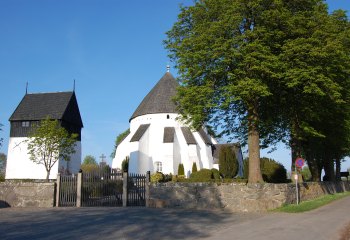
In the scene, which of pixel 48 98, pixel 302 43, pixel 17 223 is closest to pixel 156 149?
pixel 48 98

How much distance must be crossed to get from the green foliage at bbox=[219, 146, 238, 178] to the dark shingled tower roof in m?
23.6

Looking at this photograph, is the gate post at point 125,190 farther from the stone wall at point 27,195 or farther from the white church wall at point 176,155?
the white church wall at point 176,155

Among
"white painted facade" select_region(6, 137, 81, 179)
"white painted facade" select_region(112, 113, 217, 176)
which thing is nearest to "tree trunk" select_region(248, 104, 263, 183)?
"white painted facade" select_region(112, 113, 217, 176)

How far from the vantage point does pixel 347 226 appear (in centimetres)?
1226

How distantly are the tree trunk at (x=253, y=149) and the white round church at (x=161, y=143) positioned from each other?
80.3ft

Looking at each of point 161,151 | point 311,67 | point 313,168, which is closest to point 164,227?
point 311,67

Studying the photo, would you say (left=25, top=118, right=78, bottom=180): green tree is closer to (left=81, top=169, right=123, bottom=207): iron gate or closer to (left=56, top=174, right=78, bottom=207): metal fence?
(left=56, top=174, right=78, bottom=207): metal fence

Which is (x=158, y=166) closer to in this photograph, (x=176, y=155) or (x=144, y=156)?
(x=144, y=156)

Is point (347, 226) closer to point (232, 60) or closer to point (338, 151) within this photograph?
point (232, 60)

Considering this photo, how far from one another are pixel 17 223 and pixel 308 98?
686 inches

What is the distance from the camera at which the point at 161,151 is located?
156 ft

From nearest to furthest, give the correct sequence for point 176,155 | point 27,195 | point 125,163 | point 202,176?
point 27,195 < point 202,176 < point 176,155 < point 125,163

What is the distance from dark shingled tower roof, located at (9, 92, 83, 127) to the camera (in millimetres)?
53269

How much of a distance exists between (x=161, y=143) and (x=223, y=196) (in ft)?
96.9
